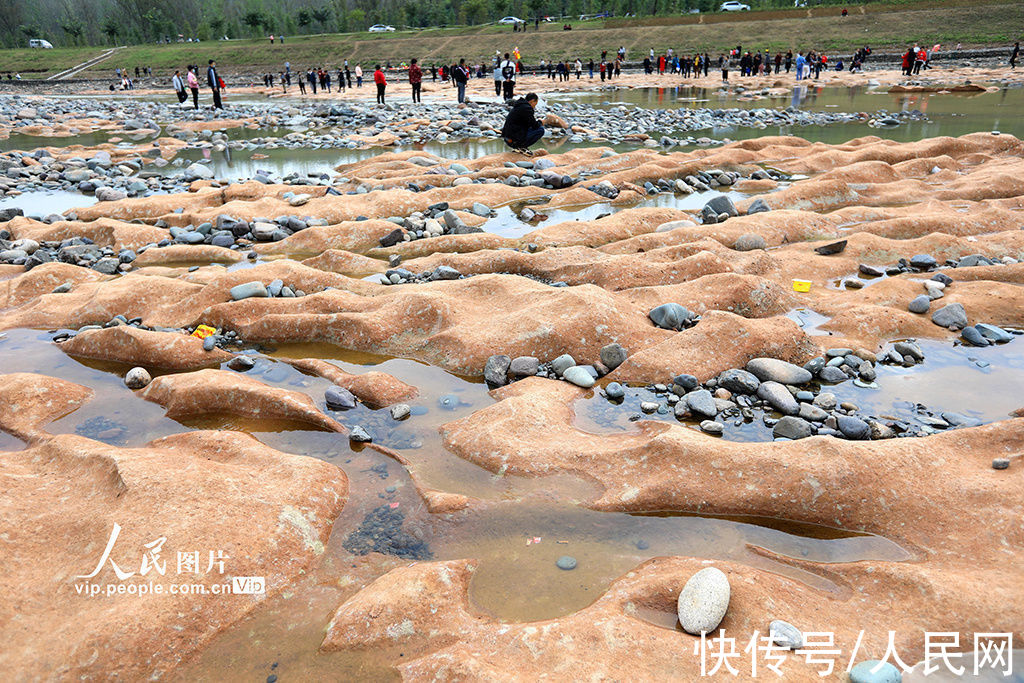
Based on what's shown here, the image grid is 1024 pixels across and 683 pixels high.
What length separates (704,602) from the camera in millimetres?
3012

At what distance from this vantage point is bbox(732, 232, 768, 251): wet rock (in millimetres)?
8672

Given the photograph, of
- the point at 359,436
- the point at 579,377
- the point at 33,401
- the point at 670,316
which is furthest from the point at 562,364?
the point at 33,401

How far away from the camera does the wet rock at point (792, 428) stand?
4.68m

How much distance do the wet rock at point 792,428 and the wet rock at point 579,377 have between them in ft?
5.12

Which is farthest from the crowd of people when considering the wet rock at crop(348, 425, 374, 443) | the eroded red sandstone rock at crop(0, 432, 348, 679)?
the eroded red sandstone rock at crop(0, 432, 348, 679)

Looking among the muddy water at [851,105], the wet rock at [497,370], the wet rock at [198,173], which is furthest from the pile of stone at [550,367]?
the muddy water at [851,105]

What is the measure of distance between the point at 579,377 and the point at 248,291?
4137 millimetres

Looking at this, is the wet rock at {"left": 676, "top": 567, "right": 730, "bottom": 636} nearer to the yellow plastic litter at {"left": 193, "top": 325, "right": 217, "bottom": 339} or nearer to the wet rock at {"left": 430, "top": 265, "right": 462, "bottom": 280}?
the yellow plastic litter at {"left": 193, "top": 325, "right": 217, "bottom": 339}

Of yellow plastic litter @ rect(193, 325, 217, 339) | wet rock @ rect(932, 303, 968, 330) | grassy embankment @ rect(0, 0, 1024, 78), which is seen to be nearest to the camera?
wet rock @ rect(932, 303, 968, 330)

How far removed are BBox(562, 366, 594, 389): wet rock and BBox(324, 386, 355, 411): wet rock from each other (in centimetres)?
189

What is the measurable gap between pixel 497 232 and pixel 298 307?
4153mm

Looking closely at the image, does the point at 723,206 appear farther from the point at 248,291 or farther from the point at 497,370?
the point at 248,291

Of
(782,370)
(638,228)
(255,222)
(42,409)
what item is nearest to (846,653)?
(782,370)

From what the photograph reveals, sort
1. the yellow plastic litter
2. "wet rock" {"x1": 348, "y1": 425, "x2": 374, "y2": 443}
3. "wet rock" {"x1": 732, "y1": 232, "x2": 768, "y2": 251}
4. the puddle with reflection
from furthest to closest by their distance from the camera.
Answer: the puddle with reflection
"wet rock" {"x1": 732, "y1": 232, "x2": 768, "y2": 251}
the yellow plastic litter
"wet rock" {"x1": 348, "y1": 425, "x2": 374, "y2": 443}
